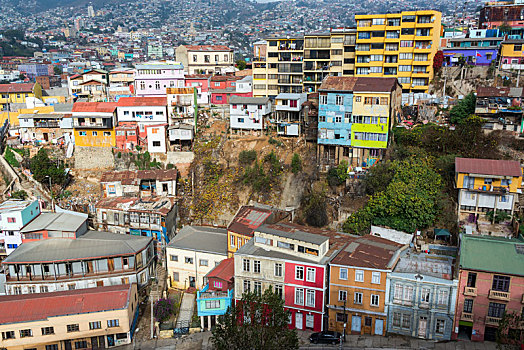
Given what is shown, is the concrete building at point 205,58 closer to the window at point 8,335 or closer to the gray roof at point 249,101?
the gray roof at point 249,101

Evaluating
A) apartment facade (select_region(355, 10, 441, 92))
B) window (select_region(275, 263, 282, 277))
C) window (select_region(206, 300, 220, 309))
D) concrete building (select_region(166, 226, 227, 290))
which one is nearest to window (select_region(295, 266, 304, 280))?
window (select_region(275, 263, 282, 277))

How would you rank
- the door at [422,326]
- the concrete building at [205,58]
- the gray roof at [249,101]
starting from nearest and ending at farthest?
the door at [422,326] → the gray roof at [249,101] → the concrete building at [205,58]

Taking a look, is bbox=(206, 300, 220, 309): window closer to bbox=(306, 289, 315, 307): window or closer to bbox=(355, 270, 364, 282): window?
bbox=(306, 289, 315, 307): window

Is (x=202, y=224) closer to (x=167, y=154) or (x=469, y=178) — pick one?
(x=167, y=154)

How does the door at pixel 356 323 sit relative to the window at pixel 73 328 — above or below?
above

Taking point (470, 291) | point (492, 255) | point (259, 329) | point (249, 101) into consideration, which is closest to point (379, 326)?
point (470, 291)

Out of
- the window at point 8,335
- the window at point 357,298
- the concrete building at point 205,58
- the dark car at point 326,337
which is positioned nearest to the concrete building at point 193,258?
the dark car at point 326,337

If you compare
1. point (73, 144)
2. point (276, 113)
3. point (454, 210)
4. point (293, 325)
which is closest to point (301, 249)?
point (293, 325)
